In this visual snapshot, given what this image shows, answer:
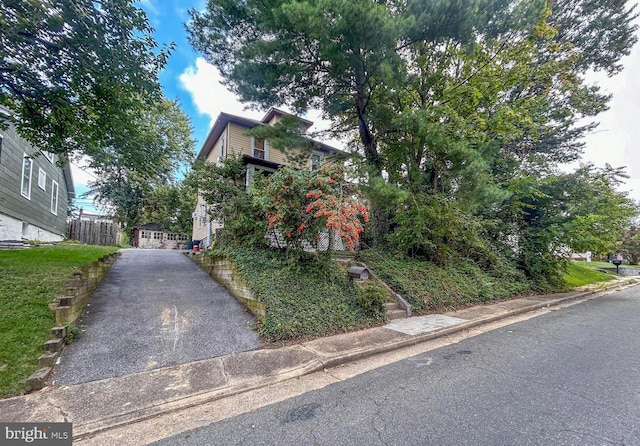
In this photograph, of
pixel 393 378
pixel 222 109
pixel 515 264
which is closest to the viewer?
pixel 393 378

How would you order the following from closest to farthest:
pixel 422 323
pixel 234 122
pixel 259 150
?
pixel 422 323 < pixel 234 122 < pixel 259 150

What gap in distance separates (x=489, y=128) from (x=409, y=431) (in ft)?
28.3

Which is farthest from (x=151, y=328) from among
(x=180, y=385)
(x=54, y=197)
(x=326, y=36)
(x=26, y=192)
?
(x=54, y=197)

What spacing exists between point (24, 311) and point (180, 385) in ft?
9.41

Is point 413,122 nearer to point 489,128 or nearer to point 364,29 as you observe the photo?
point 364,29

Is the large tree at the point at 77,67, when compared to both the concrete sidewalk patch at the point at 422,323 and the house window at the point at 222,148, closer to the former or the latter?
the house window at the point at 222,148

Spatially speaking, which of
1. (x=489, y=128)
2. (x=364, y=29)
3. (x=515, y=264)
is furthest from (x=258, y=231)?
(x=515, y=264)

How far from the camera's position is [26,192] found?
417 inches

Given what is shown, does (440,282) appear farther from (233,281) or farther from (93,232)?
(93,232)

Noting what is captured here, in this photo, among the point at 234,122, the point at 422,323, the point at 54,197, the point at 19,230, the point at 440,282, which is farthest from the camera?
the point at 54,197

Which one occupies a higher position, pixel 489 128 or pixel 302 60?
pixel 302 60

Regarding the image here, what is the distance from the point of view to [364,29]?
5.88m

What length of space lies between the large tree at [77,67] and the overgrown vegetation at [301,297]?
4043mm

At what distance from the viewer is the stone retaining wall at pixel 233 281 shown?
522 cm
